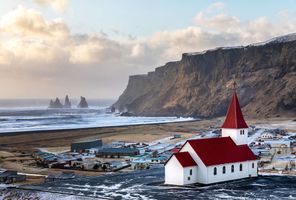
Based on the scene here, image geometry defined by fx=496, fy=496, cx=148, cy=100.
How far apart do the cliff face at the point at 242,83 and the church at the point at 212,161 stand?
9911cm

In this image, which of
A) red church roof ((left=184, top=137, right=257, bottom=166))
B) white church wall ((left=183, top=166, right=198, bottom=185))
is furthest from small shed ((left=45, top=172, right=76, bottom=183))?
red church roof ((left=184, top=137, right=257, bottom=166))

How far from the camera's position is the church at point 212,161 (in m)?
42.7

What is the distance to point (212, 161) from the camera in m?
43.2

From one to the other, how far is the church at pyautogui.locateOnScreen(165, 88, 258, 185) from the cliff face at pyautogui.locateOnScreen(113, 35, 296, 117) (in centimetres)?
9911

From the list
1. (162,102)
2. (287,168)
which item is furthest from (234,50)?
(287,168)

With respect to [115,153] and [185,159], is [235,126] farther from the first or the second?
[115,153]

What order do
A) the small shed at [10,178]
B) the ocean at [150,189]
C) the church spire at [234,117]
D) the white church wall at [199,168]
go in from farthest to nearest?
the church spire at [234,117] < the small shed at [10,178] < the white church wall at [199,168] < the ocean at [150,189]

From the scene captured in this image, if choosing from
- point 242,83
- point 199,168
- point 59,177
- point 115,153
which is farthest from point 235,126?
point 242,83

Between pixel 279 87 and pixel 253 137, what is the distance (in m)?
67.5

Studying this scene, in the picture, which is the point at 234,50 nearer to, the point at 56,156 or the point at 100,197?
the point at 56,156

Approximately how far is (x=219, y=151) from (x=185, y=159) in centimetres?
380

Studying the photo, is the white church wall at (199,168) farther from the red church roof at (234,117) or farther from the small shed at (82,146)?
the small shed at (82,146)

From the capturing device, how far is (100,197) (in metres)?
37.3

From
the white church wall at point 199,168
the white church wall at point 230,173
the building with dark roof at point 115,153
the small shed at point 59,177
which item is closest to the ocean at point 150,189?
the white church wall at point 230,173
